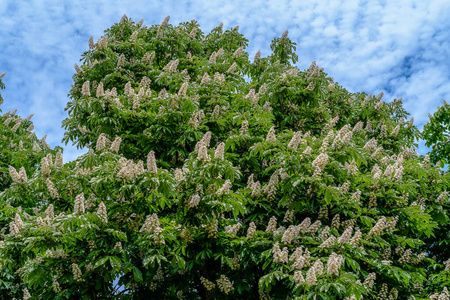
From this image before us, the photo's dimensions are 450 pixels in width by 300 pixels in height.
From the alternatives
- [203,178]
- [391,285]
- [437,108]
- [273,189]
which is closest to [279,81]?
[273,189]

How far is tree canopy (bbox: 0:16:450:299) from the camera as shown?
677cm

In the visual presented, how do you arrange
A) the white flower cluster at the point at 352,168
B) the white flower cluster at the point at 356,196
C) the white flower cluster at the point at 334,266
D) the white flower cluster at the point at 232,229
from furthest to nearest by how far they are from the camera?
the white flower cluster at the point at 352,168 < the white flower cluster at the point at 356,196 < the white flower cluster at the point at 232,229 < the white flower cluster at the point at 334,266

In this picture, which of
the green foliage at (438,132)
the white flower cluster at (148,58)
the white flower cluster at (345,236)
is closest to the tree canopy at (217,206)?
the white flower cluster at (345,236)

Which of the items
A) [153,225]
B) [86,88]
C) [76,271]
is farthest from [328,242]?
[86,88]

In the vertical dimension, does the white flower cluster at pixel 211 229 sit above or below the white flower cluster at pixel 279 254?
above

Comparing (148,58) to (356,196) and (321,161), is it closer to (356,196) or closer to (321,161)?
(321,161)

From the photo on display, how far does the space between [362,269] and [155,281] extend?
341cm

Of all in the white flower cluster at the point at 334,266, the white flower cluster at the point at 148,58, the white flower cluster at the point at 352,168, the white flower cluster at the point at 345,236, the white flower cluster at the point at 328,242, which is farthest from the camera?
the white flower cluster at the point at 148,58

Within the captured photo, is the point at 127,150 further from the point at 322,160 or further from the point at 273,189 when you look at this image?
the point at 322,160

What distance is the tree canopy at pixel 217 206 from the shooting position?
266 inches

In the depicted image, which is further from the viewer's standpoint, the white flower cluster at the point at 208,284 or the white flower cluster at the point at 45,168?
the white flower cluster at the point at 45,168

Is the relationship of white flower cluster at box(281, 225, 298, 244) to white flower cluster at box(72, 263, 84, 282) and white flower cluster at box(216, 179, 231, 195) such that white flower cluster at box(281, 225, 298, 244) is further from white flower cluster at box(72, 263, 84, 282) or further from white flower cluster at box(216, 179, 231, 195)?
white flower cluster at box(72, 263, 84, 282)

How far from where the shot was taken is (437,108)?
14711 mm

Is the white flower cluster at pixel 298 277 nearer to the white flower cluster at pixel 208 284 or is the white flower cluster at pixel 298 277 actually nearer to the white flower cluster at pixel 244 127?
the white flower cluster at pixel 208 284
